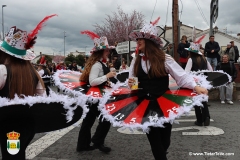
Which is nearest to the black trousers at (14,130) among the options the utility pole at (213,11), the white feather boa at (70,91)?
the white feather boa at (70,91)

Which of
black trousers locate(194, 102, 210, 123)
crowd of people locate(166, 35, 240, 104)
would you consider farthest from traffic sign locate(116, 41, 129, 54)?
black trousers locate(194, 102, 210, 123)

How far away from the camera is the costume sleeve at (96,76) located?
4199mm

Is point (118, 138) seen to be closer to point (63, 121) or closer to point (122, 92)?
point (122, 92)

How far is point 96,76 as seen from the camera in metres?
4.26

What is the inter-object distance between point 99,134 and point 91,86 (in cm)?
81

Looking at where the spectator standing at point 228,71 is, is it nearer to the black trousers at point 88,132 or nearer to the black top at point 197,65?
the black top at point 197,65

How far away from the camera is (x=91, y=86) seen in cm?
436

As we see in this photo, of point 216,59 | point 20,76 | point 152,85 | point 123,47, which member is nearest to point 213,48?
point 216,59

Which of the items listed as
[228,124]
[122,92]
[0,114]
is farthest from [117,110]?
[228,124]

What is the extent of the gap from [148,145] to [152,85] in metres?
1.84

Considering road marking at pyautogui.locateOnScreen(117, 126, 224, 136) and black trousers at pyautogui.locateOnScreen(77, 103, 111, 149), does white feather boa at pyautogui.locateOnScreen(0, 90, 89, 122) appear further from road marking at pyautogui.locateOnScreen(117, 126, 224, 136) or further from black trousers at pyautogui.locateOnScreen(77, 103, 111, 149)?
road marking at pyautogui.locateOnScreen(117, 126, 224, 136)

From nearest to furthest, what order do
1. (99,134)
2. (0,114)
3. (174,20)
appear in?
(0,114), (99,134), (174,20)

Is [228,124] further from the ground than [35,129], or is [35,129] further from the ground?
[35,129]
